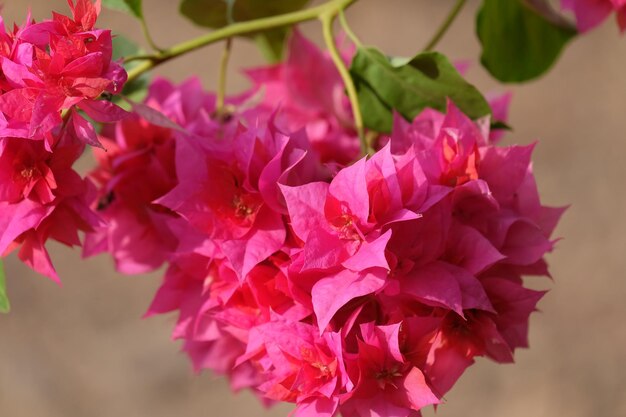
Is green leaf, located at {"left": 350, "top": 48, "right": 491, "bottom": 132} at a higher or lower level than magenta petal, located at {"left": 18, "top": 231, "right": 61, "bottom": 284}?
higher

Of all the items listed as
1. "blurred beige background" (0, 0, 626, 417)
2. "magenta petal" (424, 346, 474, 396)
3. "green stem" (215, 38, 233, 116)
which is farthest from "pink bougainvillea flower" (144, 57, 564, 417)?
"blurred beige background" (0, 0, 626, 417)

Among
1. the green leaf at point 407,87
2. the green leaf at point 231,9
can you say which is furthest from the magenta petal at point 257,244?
the green leaf at point 231,9

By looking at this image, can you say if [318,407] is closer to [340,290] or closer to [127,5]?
[340,290]

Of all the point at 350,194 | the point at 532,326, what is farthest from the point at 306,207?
the point at 532,326

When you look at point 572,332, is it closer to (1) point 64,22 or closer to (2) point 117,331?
(2) point 117,331

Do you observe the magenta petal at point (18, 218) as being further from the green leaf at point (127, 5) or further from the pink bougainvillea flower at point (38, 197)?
the green leaf at point (127, 5)

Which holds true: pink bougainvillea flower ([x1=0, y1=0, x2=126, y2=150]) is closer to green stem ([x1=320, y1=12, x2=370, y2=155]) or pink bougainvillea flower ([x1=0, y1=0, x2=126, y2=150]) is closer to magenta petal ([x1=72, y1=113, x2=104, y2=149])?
magenta petal ([x1=72, y1=113, x2=104, y2=149])
